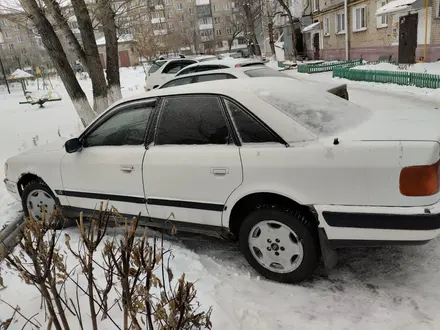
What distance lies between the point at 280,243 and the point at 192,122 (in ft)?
4.21

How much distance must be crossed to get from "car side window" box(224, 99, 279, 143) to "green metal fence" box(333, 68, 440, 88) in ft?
35.4

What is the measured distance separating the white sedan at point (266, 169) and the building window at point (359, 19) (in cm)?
2252

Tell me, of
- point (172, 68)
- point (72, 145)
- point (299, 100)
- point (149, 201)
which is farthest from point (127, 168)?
point (172, 68)

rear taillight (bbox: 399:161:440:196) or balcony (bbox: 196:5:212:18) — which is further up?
balcony (bbox: 196:5:212:18)

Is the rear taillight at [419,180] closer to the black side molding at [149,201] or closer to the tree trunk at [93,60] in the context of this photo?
the black side molding at [149,201]

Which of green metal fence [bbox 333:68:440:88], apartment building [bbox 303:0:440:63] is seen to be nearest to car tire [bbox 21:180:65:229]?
green metal fence [bbox 333:68:440:88]

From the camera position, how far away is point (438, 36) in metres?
16.4

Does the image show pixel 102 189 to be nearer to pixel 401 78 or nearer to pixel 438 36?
pixel 401 78

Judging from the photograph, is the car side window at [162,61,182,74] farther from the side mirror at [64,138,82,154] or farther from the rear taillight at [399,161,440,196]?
the rear taillight at [399,161,440,196]

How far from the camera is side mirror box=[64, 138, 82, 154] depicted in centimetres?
381

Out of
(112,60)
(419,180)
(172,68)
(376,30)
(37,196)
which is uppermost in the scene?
(376,30)

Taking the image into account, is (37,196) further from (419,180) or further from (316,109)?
(419,180)

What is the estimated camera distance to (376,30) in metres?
21.8

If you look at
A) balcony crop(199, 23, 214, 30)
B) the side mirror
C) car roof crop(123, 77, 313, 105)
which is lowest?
the side mirror
